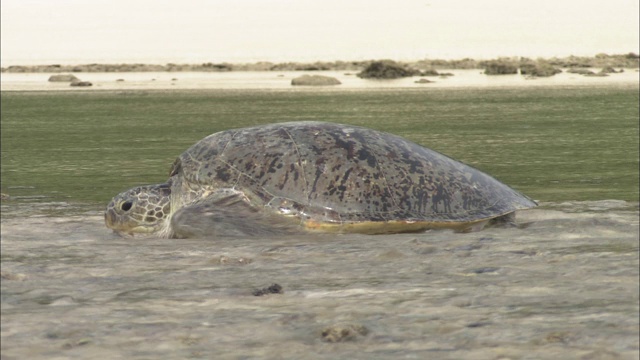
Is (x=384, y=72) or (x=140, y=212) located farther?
(x=384, y=72)

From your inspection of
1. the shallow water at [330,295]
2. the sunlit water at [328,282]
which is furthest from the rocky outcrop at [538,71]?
the shallow water at [330,295]

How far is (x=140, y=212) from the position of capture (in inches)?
329

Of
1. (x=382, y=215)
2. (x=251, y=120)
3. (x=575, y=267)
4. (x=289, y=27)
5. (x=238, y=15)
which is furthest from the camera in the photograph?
(x=238, y=15)

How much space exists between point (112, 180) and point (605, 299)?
24.0 ft

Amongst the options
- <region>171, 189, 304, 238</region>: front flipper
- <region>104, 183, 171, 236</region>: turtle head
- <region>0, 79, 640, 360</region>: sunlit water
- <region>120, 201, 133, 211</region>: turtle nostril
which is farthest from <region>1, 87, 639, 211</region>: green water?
<region>171, 189, 304, 238</region>: front flipper

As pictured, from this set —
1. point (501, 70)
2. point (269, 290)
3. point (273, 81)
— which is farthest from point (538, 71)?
point (269, 290)

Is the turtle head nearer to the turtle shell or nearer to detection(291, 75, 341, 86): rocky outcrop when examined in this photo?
the turtle shell

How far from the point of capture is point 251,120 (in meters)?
21.3

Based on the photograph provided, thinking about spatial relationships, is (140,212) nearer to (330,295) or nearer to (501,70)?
(330,295)

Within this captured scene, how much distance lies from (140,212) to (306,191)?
1.24 metres

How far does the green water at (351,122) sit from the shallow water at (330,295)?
2.69 m

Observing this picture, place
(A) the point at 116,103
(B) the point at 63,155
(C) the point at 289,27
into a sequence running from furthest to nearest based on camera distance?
(C) the point at 289,27
(A) the point at 116,103
(B) the point at 63,155

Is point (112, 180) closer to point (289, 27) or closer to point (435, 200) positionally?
point (435, 200)

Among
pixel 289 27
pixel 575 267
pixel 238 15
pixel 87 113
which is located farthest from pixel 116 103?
pixel 238 15
